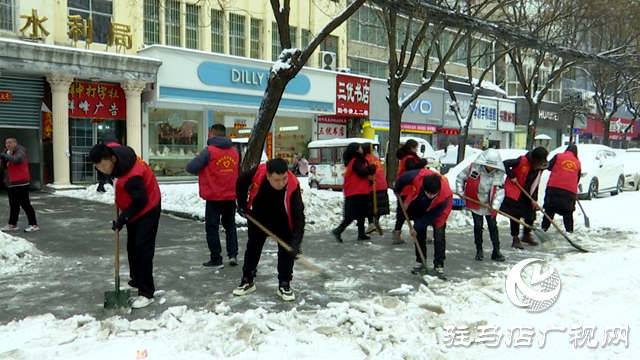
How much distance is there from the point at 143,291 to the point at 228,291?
863mm

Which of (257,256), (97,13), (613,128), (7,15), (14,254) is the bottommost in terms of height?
(14,254)

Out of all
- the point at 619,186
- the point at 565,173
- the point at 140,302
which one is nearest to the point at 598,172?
the point at 619,186

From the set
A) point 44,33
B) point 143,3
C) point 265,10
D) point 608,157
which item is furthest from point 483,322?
point 265,10

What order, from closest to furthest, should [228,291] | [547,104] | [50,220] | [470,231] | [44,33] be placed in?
[228,291], [470,231], [50,220], [44,33], [547,104]

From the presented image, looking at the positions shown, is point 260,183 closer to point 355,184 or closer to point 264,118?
point 355,184

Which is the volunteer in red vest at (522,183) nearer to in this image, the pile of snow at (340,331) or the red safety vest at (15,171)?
the pile of snow at (340,331)

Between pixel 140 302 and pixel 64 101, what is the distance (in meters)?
13.5

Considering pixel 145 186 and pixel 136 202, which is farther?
pixel 145 186

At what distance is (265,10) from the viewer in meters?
22.2

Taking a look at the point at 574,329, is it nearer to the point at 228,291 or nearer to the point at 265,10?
the point at 228,291

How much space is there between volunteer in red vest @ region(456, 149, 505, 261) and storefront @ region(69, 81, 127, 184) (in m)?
13.7

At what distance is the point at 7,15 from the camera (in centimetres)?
1571

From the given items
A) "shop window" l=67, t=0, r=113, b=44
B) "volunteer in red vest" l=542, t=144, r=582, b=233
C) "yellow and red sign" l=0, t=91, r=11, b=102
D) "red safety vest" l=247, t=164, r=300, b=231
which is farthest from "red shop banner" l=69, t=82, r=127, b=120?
"volunteer in red vest" l=542, t=144, r=582, b=233

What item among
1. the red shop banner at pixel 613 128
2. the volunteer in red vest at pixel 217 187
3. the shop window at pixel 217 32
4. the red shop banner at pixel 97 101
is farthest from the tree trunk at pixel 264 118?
the red shop banner at pixel 613 128
